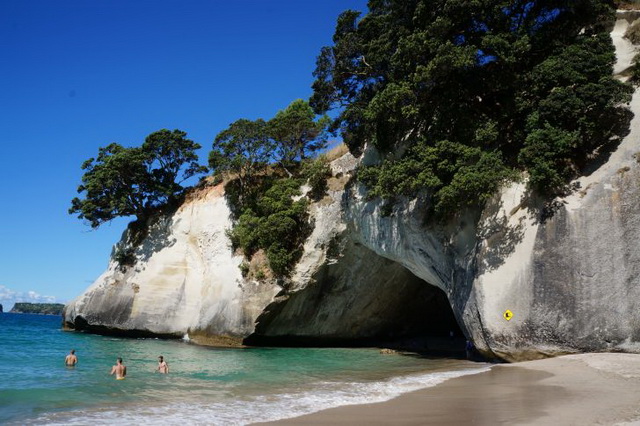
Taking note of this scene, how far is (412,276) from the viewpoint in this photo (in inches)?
1035

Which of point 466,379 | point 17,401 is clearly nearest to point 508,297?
point 466,379

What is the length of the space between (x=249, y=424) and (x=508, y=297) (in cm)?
985

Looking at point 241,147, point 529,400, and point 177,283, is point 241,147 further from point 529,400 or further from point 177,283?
point 529,400

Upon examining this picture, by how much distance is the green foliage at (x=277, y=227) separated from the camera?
2498 cm

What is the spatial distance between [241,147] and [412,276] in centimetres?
1399

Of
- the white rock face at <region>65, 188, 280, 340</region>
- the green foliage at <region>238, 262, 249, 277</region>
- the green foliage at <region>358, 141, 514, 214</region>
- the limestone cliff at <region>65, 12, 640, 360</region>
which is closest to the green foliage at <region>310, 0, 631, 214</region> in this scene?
the green foliage at <region>358, 141, 514, 214</region>

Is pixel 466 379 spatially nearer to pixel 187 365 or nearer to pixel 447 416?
pixel 447 416

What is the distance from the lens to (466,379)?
12.8 metres

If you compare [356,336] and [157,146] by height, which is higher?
[157,146]

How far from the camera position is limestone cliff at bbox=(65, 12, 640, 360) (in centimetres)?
1345

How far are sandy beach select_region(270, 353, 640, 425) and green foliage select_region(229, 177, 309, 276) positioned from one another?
13.7m

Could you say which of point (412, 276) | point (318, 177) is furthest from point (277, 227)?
point (412, 276)

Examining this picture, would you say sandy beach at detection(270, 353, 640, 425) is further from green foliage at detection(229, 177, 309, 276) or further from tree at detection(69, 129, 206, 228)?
tree at detection(69, 129, 206, 228)

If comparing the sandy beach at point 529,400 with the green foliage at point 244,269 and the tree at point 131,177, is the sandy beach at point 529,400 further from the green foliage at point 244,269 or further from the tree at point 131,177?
the tree at point 131,177
